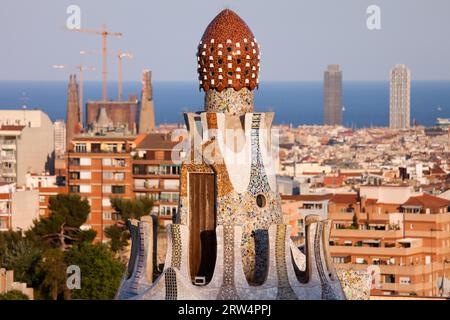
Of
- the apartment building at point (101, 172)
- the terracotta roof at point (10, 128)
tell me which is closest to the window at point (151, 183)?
the apartment building at point (101, 172)

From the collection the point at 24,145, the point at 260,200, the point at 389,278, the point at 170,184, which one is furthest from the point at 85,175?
the point at 260,200

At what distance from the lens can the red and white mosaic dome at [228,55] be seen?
17.2 metres

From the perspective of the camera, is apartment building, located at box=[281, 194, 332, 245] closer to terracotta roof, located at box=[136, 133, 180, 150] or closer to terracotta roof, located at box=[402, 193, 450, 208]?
terracotta roof, located at box=[402, 193, 450, 208]

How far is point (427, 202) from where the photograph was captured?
55469 mm

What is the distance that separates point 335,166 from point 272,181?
268ft

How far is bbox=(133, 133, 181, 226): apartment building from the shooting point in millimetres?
59938

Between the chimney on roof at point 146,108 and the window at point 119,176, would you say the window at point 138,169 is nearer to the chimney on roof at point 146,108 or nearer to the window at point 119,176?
the window at point 119,176

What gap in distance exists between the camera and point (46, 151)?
9119 centimetres

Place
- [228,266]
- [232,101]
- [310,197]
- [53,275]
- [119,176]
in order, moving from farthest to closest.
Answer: [119,176]
[310,197]
[53,275]
[232,101]
[228,266]

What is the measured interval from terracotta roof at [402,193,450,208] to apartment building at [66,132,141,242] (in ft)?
30.3

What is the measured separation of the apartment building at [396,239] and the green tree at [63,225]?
225 inches

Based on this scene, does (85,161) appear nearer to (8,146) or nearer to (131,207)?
(131,207)

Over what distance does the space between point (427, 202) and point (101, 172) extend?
11.9 m
